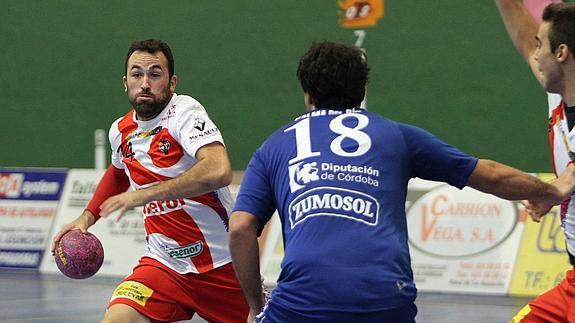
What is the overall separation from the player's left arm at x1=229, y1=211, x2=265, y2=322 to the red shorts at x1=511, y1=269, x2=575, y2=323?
1530 mm

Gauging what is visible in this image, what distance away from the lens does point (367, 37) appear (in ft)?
53.0

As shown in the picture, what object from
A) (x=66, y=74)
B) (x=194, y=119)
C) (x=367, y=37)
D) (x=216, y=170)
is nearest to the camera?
(x=216, y=170)

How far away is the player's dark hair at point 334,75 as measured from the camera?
4730mm

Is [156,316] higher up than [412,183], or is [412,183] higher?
[156,316]

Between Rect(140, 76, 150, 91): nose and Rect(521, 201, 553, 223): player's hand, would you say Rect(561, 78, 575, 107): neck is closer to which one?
Rect(521, 201, 553, 223): player's hand

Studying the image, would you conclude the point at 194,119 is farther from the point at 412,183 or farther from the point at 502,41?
the point at 502,41

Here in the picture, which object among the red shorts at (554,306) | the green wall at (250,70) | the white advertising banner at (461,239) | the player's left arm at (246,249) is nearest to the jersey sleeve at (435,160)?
the player's left arm at (246,249)

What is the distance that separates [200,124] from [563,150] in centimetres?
218

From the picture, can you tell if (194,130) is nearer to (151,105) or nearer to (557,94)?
(151,105)

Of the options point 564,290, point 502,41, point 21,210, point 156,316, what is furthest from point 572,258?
point 21,210

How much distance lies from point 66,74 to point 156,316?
12323 mm

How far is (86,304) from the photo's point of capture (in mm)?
11977

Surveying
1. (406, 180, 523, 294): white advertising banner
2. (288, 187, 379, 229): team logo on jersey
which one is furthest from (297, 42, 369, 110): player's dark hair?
(406, 180, 523, 294): white advertising banner

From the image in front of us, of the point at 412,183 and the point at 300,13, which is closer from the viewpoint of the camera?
the point at 412,183
